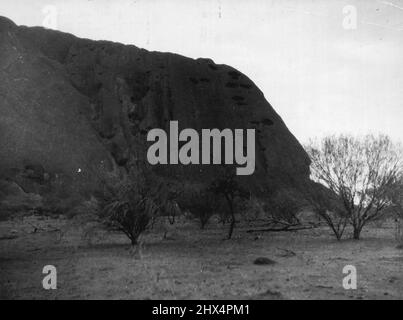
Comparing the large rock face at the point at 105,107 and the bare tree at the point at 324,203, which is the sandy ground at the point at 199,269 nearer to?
the bare tree at the point at 324,203

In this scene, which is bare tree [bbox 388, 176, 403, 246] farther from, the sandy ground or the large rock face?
the large rock face

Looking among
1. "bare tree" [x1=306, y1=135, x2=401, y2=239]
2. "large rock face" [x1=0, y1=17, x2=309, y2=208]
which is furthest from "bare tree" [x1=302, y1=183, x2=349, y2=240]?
"large rock face" [x1=0, y1=17, x2=309, y2=208]

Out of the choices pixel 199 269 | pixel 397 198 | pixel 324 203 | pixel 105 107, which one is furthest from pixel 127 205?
pixel 105 107

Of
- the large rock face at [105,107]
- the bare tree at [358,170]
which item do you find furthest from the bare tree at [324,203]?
the large rock face at [105,107]

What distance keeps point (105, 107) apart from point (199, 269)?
61.4 meters

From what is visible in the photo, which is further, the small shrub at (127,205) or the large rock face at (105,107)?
the large rock face at (105,107)

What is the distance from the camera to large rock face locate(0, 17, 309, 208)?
54.1 m

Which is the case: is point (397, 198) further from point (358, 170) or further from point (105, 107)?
point (105, 107)

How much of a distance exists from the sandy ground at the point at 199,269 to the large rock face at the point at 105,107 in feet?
111

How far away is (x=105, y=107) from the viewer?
70688mm

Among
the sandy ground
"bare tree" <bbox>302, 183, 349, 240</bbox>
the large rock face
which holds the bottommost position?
the sandy ground

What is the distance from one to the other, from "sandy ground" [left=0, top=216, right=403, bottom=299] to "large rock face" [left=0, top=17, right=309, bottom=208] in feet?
111

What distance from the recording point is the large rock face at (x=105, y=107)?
54.1m
